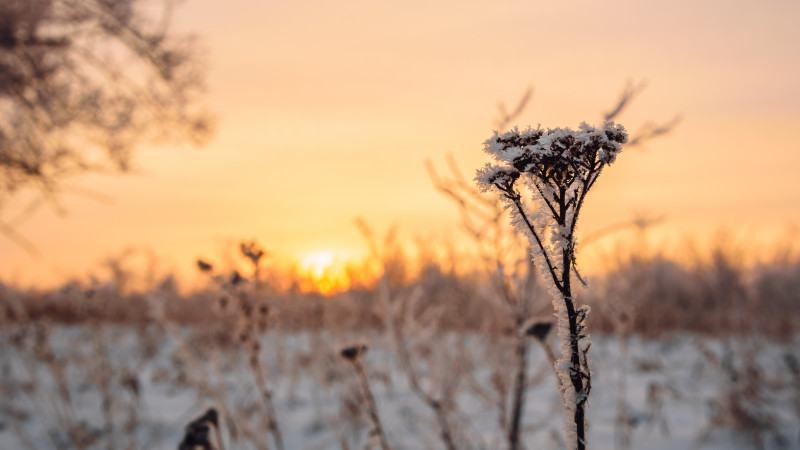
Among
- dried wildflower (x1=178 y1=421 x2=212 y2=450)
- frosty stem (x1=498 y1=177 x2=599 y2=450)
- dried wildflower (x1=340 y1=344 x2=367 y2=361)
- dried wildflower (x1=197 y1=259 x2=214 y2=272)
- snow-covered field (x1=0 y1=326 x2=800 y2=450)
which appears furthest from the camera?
snow-covered field (x1=0 y1=326 x2=800 y2=450)

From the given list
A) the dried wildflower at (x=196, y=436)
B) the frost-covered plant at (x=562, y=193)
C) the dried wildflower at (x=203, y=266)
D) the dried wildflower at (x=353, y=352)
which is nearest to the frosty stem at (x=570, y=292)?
the frost-covered plant at (x=562, y=193)

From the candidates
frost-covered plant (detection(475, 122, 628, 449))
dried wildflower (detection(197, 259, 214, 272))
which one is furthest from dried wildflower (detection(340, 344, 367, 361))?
frost-covered plant (detection(475, 122, 628, 449))

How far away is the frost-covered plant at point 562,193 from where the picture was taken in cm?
80

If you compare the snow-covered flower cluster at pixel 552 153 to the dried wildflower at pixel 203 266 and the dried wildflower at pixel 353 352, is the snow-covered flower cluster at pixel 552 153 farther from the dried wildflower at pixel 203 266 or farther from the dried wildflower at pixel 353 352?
the dried wildflower at pixel 203 266

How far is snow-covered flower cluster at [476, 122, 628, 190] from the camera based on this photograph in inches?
31.6

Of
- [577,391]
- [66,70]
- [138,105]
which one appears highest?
[66,70]

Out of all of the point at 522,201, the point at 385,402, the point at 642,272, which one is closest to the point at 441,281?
the point at 385,402

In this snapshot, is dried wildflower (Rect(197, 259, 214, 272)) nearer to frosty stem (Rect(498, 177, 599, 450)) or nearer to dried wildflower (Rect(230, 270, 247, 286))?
dried wildflower (Rect(230, 270, 247, 286))

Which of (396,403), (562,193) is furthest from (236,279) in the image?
(396,403)

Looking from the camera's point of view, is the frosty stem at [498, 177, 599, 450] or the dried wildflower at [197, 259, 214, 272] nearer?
the frosty stem at [498, 177, 599, 450]

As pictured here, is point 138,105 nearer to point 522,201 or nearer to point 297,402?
point 297,402

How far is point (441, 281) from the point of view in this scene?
649 cm

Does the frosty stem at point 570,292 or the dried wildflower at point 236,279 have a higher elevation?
the dried wildflower at point 236,279

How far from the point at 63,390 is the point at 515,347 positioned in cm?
293
